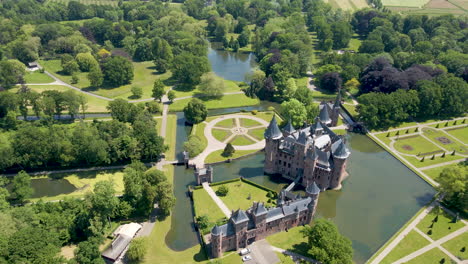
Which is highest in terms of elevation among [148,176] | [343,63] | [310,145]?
[343,63]

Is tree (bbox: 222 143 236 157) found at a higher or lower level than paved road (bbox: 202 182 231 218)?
higher

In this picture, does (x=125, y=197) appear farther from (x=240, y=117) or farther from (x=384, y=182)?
(x=384, y=182)

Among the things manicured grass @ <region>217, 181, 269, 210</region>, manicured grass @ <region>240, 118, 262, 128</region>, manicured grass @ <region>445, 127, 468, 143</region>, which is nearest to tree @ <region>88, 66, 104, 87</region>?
manicured grass @ <region>240, 118, 262, 128</region>

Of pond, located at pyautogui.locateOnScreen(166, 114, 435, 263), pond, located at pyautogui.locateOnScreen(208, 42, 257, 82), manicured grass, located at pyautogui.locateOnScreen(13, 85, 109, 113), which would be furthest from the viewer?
pond, located at pyautogui.locateOnScreen(208, 42, 257, 82)

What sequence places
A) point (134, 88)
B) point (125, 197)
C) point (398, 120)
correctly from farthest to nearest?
point (134, 88) < point (398, 120) < point (125, 197)

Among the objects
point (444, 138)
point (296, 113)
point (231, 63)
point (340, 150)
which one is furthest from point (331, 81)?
point (340, 150)

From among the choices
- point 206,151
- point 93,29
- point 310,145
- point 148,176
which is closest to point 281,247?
point 310,145

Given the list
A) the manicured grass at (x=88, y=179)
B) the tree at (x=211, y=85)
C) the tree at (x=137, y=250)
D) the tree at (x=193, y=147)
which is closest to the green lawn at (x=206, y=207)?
the tree at (x=137, y=250)

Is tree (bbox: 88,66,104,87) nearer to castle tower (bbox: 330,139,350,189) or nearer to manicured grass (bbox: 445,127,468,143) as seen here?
castle tower (bbox: 330,139,350,189)
